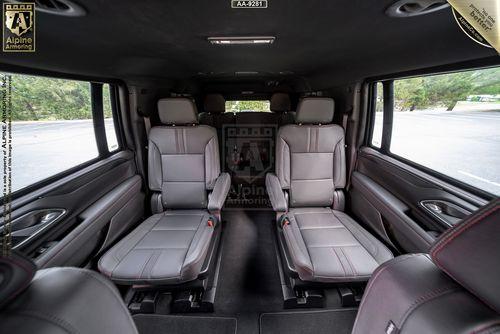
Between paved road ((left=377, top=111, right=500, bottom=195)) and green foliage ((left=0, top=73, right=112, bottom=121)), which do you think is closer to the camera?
green foliage ((left=0, top=73, right=112, bottom=121))

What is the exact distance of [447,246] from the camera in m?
0.63

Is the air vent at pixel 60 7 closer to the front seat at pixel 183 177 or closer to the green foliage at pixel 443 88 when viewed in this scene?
the front seat at pixel 183 177

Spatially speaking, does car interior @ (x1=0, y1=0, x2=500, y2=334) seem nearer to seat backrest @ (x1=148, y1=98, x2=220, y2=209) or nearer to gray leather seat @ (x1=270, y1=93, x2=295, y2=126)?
seat backrest @ (x1=148, y1=98, x2=220, y2=209)

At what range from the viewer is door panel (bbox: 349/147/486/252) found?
147 centimetres

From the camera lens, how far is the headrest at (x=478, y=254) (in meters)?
0.51

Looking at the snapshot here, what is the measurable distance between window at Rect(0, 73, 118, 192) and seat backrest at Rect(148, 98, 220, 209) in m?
0.61

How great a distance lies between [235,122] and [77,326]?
12.5ft

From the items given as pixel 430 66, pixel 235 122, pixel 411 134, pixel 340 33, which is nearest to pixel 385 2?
pixel 340 33

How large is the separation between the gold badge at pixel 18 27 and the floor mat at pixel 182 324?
1929mm

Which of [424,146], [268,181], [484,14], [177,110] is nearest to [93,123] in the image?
[177,110]

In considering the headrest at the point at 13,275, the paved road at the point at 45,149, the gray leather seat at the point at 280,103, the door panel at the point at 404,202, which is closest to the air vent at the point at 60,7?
the paved road at the point at 45,149

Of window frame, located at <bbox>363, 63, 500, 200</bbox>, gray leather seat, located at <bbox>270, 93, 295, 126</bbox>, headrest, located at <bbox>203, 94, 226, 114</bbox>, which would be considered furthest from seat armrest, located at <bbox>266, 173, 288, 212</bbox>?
gray leather seat, located at <bbox>270, 93, 295, 126</bbox>

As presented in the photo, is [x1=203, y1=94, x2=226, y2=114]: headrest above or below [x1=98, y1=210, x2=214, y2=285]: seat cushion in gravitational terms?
above

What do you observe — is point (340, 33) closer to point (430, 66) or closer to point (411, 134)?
point (430, 66)
